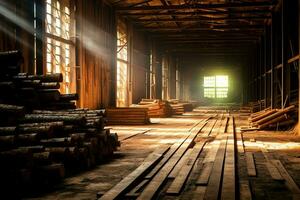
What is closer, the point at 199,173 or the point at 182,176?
the point at 182,176

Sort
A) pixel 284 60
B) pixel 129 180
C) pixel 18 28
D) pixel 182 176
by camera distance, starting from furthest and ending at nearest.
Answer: pixel 284 60 → pixel 18 28 → pixel 182 176 → pixel 129 180

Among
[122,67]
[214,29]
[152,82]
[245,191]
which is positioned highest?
[214,29]

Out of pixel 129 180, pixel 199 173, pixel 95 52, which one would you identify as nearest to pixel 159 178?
pixel 129 180

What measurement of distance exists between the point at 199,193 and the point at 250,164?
8.04 ft

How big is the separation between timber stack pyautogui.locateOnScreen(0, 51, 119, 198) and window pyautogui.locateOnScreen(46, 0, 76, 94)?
4846mm

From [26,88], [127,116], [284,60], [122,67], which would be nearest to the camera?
[26,88]

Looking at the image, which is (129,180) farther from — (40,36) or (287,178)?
(40,36)

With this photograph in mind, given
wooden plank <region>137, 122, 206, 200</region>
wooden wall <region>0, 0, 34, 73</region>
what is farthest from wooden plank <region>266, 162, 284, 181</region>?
wooden wall <region>0, 0, 34, 73</region>

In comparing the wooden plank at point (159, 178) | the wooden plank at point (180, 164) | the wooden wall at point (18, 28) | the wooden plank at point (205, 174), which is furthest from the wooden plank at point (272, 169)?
the wooden wall at point (18, 28)

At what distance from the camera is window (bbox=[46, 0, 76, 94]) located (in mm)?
13120

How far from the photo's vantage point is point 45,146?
20.8 feet

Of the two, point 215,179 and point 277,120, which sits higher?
point 277,120

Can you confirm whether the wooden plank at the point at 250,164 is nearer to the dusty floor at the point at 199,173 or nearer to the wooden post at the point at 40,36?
the dusty floor at the point at 199,173

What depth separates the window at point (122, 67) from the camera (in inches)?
846
